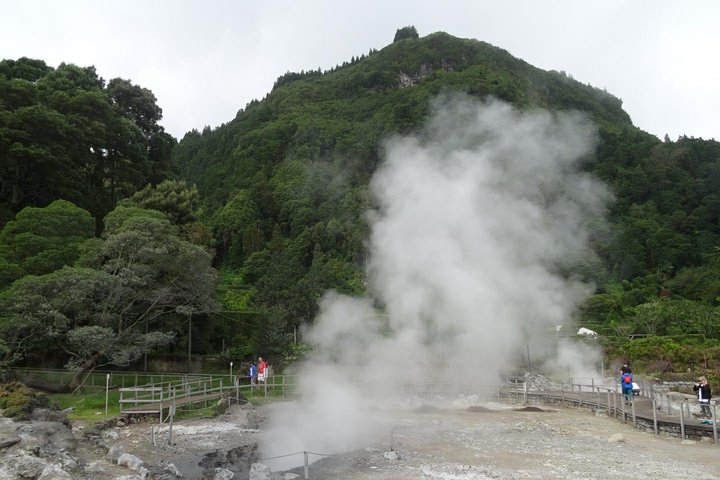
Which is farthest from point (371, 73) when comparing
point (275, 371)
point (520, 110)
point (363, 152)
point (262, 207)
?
point (275, 371)

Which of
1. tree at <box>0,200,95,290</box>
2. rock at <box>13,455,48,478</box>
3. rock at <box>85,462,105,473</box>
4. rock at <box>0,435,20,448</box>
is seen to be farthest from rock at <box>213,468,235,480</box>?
tree at <box>0,200,95,290</box>

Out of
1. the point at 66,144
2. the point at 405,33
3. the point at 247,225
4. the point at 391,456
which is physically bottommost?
the point at 391,456

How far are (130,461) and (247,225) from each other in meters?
63.0

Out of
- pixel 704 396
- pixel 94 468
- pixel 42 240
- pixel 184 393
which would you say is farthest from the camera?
pixel 42 240

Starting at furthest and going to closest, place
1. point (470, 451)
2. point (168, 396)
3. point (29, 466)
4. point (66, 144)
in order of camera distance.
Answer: point (66, 144), point (168, 396), point (470, 451), point (29, 466)

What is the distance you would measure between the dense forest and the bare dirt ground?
6.90 metres

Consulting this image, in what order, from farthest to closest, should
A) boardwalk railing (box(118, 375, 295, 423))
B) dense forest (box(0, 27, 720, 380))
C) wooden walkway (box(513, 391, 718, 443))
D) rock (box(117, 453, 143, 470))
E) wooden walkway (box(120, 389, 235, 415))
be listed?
dense forest (box(0, 27, 720, 380))
boardwalk railing (box(118, 375, 295, 423))
wooden walkway (box(120, 389, 235, 415))
wooden walkway (box(513, 391, 718, 443))
rock (box(117, 453, 143, 470))

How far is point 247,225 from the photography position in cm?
7394

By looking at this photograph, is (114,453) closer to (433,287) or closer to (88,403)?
(88,403)

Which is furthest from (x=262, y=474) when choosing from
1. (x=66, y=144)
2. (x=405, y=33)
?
(x=405, y=33)

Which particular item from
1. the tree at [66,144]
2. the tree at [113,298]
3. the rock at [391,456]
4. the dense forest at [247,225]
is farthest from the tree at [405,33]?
the rock at [391,456]

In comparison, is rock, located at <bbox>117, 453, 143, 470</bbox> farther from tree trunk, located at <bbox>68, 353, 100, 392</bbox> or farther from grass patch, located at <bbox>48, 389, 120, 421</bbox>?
tree trunk, located at <bbox>68, 353, 100, 392</bbox>

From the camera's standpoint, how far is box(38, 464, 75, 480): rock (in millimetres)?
10016

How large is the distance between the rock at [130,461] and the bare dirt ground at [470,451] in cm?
15
